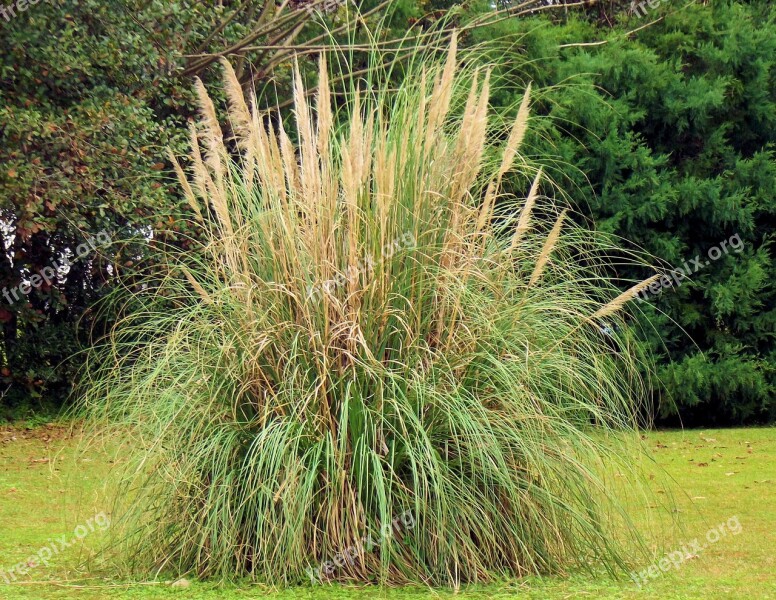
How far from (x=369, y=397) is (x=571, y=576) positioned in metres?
1.26

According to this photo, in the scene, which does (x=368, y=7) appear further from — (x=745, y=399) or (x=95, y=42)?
(x=745, y=399)

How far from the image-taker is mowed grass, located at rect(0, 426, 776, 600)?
4082 mm

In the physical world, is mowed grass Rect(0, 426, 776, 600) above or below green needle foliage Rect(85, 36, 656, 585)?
below

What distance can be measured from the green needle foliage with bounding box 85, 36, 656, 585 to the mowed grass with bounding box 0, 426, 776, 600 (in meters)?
0.15

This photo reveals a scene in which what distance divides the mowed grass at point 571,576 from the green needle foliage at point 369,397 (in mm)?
148

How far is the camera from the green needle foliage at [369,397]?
13.4 ft

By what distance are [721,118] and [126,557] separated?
8904 millimetres

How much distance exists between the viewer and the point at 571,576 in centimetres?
434

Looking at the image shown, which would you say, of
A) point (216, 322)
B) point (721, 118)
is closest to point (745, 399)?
point (721, 118)

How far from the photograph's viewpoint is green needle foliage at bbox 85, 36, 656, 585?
Result: 4094 millimetres

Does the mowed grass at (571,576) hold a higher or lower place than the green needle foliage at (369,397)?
lower

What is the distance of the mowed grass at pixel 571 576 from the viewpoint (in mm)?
4082

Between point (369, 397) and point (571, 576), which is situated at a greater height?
point (369, 397)

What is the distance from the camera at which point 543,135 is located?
32.1 ft
